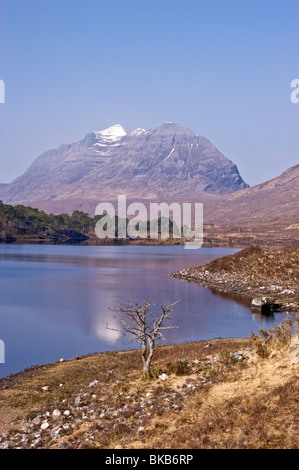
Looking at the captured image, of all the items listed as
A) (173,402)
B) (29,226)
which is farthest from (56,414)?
(29,226)

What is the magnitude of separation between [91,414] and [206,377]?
13.9 feet

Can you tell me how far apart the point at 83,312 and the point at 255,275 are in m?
27.8

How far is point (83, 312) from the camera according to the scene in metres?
39.3

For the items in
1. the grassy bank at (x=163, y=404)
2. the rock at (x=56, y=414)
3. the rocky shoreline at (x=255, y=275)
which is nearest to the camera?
the grassy bank at (x=163, y=404)

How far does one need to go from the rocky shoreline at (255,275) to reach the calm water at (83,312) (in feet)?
9.95

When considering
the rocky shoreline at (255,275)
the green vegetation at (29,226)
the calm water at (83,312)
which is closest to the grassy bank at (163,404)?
the calm water at (83,312)

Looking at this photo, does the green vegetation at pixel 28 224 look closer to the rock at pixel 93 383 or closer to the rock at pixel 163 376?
the rock at pixel 93 383

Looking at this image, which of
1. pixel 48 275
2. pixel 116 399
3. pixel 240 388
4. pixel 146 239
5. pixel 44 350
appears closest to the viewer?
pixel 240 388

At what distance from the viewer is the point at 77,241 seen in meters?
186

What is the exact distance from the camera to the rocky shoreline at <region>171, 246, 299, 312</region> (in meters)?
51.2

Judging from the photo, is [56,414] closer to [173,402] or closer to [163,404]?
[163,404]

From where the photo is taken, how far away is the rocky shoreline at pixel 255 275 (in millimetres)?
51156
